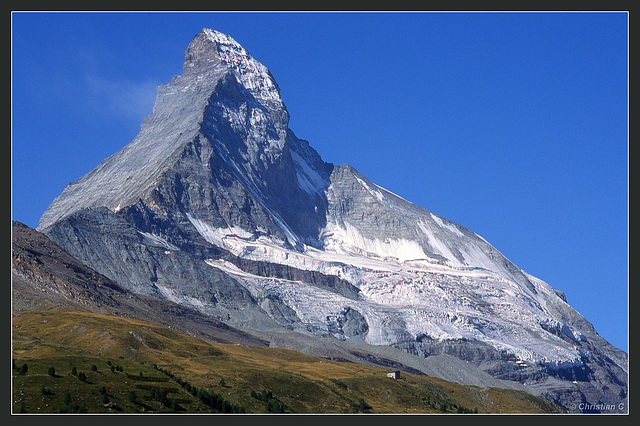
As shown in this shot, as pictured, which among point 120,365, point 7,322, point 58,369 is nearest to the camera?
point 7,322

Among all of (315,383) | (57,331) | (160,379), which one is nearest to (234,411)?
(160,379)

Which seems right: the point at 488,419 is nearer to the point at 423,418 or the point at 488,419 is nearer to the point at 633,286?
the point at 423,418

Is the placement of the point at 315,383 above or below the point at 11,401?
above

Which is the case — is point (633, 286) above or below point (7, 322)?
above

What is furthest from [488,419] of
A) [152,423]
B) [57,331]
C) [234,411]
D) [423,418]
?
[57,331]

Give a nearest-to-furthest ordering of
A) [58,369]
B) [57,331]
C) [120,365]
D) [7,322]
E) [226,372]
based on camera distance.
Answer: [7,322], [58,369], [120,365], [226,372], [57,331]

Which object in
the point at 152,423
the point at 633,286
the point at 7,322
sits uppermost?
the point at 633,286

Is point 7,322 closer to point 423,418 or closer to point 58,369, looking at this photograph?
point 58,369

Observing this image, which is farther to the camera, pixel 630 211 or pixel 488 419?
pixel 488 419

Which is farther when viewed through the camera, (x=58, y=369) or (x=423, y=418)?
(x=58, y=369)
